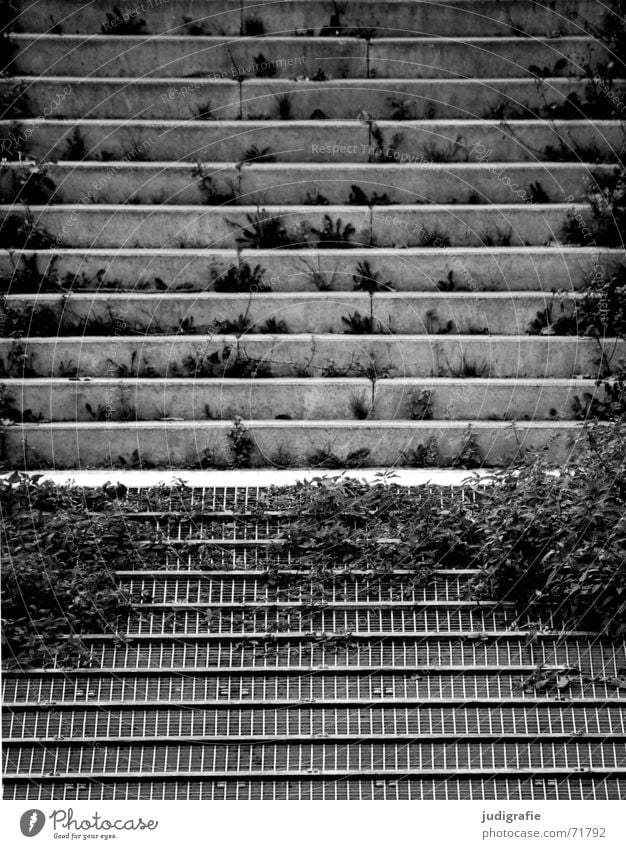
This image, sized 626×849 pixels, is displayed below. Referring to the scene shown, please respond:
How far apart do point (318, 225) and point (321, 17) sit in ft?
7.51

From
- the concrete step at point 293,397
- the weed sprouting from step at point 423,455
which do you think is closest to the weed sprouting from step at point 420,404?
the concrete step at point 293,397

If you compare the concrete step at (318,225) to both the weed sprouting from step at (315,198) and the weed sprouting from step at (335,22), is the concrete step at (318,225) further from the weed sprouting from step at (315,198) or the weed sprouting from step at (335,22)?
the weed sprouting from step at (335,22)

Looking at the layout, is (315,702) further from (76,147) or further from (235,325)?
(76,147)

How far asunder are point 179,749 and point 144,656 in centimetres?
71

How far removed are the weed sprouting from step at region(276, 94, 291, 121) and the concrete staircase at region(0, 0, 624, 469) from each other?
0.01 meters

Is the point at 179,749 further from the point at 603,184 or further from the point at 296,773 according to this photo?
the point at 603,184

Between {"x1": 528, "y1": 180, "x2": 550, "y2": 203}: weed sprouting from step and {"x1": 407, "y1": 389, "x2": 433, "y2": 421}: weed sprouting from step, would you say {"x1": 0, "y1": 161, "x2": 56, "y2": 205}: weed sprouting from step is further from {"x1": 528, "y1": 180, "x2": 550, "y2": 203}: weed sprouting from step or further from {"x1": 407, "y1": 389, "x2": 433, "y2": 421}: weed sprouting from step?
{"x1": 528, "y1": 180, "x2": 550, "y2": 203}: weed sprouting from step

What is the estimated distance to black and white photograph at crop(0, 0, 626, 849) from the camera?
5.95 meters

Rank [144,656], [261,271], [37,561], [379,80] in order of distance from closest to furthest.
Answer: [144,656] → [37,561] → [261,271] → [379,80]

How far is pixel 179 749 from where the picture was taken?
5.90 m

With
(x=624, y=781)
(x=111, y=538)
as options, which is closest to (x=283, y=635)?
(x=111, y=538)

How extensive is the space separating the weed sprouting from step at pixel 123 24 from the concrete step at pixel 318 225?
2004 mm

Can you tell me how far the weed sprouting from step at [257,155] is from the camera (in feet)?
31.4

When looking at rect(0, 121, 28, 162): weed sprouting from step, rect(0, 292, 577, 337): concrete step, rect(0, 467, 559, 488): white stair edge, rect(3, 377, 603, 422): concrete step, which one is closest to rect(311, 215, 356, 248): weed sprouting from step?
rect(0, 292, 577, 337): concrete step
